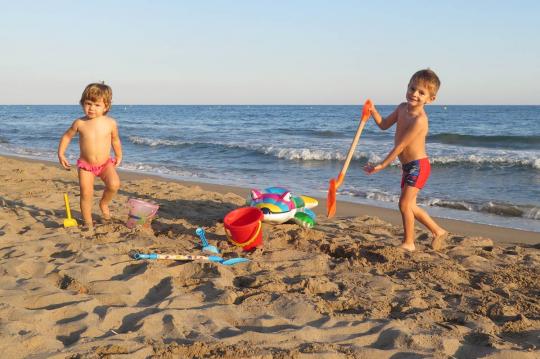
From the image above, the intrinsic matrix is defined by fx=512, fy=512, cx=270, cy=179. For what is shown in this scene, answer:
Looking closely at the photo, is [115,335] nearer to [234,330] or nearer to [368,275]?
[234,330]

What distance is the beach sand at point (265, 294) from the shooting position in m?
2.38

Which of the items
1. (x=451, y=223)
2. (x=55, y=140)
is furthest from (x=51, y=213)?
(x=55, y=140)

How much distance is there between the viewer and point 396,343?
248cm

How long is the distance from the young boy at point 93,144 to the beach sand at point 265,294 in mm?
344

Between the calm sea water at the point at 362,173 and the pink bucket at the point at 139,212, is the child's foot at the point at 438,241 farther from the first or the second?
the pink bucket at the point at 139,212

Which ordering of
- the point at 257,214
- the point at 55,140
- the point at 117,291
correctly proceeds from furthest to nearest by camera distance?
1. the point at 55,140
2. the point at 257,214
3. the point at 117,291

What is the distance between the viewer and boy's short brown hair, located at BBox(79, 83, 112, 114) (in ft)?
15.0

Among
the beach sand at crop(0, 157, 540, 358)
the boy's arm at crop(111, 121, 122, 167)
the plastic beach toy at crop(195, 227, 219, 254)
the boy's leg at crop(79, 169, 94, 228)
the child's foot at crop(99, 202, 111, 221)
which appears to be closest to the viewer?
the beach sand at crop(0, 157, 540, 358)

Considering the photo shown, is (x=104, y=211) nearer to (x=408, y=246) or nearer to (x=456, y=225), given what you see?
(x=408, y=246)

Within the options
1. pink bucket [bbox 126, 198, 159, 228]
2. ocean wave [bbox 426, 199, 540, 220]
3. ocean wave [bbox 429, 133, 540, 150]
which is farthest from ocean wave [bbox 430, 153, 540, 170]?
pink bucket [bbox 126, 198, 159, 228]

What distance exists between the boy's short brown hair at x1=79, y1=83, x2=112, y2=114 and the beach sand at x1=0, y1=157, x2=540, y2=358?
1.15 meters

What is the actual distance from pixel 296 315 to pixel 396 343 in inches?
22.7

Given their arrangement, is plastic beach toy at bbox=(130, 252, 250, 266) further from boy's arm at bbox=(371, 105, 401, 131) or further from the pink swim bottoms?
boy's arm at bbox=(371, 105, 401, 131)

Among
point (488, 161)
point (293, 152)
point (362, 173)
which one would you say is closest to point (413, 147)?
point (362, 173)
